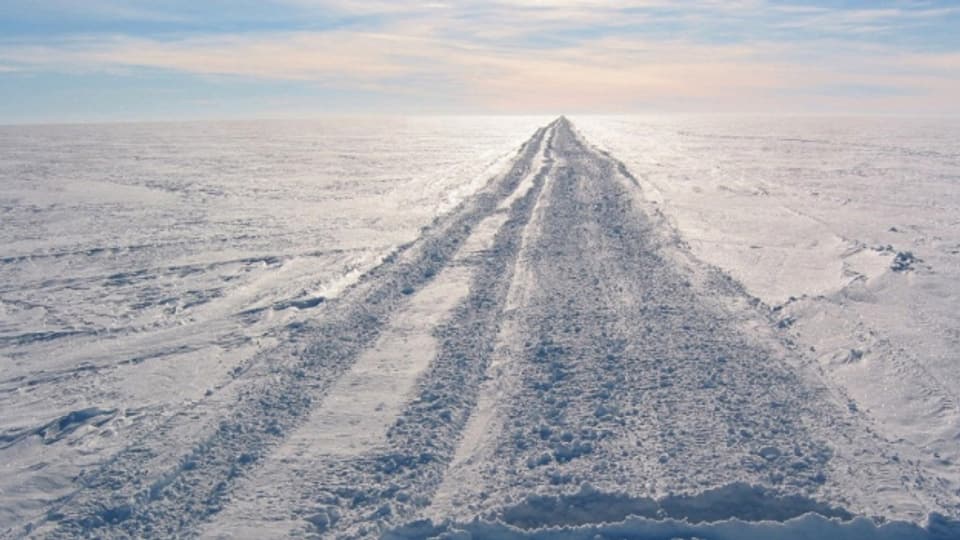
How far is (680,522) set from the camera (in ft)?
10.6

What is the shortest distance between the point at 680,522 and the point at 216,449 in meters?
2.53

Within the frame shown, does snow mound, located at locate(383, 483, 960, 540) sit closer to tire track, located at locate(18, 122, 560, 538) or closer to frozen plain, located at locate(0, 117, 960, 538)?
frozen plain, located at locate(0, 117, 960, 538)

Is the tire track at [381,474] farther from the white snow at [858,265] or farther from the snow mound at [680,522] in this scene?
the white snow at [858,265]

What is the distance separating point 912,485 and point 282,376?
3858 millimetres

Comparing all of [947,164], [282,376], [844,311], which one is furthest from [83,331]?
[947,164]

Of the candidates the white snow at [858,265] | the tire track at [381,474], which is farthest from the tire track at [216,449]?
the white snow at [858,265]

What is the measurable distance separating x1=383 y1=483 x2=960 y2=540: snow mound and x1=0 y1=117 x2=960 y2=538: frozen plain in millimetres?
14

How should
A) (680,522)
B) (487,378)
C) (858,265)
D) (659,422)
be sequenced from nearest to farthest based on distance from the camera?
(680,522), (659,422), (487,378), (858,265)

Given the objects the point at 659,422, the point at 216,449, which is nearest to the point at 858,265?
the point at 659,422

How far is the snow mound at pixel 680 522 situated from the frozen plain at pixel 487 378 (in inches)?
0.5

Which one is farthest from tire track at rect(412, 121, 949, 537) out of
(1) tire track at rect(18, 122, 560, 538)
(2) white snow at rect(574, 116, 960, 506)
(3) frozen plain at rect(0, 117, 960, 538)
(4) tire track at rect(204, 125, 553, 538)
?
(1) tire track at rect(18, 122, 560, 538)

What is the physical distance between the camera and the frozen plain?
3.41 metres

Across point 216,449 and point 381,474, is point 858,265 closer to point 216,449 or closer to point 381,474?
point 381,474

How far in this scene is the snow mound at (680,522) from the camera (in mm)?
3184
